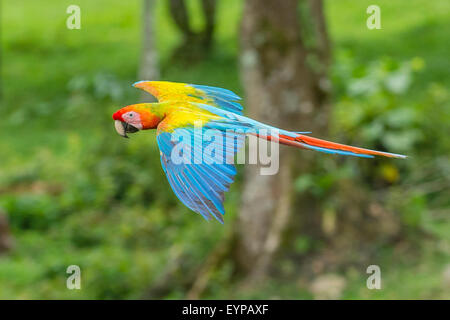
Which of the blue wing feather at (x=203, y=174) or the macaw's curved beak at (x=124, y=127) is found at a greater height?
the macaw's curved beak at (x=124, y=127)

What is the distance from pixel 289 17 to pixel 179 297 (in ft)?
6.58

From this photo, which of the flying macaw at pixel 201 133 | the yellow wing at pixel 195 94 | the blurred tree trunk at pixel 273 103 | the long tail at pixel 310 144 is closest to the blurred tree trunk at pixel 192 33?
the blurred tree trunk at pixel 273 103

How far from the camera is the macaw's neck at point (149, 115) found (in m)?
0.93

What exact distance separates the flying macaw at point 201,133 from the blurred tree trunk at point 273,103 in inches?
99.4

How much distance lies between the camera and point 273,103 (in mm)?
3576

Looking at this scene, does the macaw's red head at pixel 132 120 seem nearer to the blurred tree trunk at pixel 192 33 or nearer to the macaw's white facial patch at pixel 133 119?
the macaw's white facial patch at pixel 133 119

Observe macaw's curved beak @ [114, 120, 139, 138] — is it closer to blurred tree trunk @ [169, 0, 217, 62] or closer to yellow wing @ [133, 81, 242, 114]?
yellow wing @ [133, 81, 242, 114]

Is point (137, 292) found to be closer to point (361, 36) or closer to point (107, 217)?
point (107, 217)

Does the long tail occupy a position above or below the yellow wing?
below

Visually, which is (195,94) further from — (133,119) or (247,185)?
(247,185)

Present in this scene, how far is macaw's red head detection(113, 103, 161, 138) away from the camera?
36.3 inches

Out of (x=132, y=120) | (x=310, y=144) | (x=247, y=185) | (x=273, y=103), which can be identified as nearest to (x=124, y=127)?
(x=132, y=120)

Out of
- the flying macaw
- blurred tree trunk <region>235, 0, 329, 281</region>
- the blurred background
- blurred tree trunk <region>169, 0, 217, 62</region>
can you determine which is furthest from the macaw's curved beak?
blurred tree trunk <region>169, 0, 217, 62</region>
